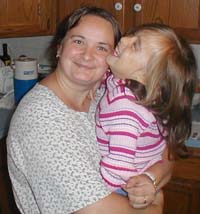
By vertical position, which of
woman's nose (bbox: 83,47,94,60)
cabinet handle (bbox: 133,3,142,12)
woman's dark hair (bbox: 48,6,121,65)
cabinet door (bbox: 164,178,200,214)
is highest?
woman's dark hair (bbox: 48,6,121,65)

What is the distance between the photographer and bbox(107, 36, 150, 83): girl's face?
115 cm

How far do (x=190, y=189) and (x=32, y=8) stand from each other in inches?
43.9

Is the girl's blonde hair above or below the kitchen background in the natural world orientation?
above

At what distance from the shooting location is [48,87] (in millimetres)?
1116

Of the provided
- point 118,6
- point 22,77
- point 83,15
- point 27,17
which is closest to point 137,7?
point 118,6

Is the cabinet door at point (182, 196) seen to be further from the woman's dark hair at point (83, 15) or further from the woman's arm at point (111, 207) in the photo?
the woman's dark hair at point (83, 15)

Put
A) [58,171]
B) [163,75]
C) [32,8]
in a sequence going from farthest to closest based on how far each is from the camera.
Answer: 1. [32,8]
2. [163,75]
3. [58,171]

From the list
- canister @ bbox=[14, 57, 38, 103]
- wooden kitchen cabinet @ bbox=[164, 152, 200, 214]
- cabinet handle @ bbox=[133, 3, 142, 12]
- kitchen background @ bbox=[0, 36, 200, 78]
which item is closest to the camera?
wooden kitchen cabinet @ bbox=[164, 152, 200, 214]

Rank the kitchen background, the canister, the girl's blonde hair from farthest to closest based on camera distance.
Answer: the kitchen background
the canister
the girl's blonde hair

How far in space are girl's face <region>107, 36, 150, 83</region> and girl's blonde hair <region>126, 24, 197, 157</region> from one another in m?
0.01

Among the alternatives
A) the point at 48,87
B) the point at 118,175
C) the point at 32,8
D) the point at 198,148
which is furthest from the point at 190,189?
the point at 32,8

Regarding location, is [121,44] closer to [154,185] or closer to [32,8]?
[154,185]

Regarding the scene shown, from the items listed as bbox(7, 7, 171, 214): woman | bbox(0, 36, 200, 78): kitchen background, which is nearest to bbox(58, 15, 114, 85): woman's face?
bbox(7, 7, 171, 214): woman

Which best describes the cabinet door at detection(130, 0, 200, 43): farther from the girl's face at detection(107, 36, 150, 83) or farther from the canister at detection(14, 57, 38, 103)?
the girl's face at detection(107, 36, 150, 83)
